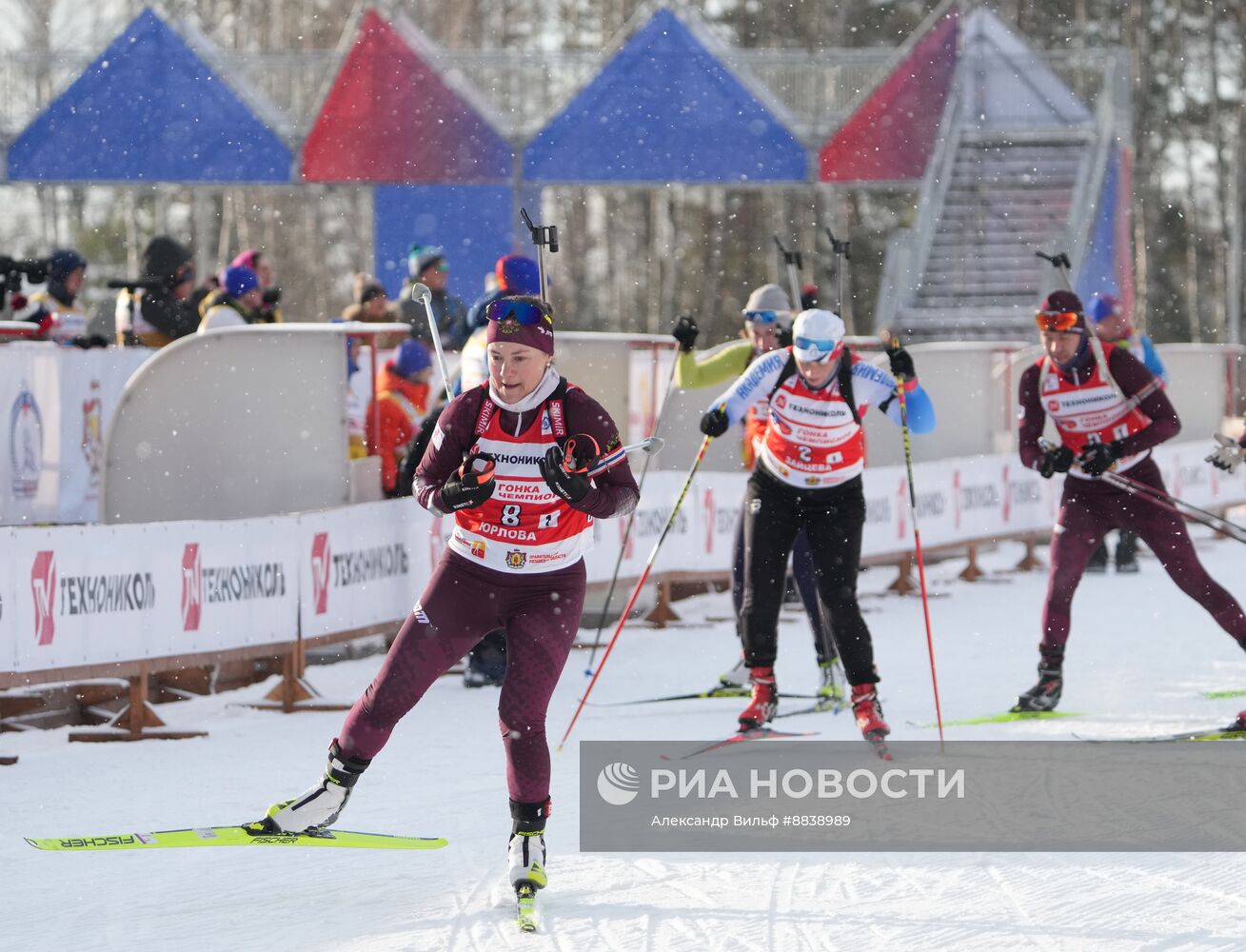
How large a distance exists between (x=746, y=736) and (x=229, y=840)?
2990mm

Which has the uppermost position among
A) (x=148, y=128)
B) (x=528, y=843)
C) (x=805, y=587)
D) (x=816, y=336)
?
(x=148, y=128)

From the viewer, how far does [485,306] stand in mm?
9852

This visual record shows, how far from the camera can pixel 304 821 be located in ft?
20.2

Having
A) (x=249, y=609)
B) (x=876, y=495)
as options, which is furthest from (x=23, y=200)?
(x=249, y=609)

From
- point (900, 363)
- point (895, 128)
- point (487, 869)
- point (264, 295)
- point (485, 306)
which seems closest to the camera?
point (487, 869)

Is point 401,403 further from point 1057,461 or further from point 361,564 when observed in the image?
point 1057,461

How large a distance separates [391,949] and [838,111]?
20764mm

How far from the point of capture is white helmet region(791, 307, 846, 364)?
27.4 feet

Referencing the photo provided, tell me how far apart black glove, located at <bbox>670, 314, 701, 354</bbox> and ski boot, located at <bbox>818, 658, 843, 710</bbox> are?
5.45 ft

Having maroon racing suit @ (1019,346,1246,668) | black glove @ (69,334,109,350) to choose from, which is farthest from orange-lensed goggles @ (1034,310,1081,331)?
black glove @ (69,334,109,350)

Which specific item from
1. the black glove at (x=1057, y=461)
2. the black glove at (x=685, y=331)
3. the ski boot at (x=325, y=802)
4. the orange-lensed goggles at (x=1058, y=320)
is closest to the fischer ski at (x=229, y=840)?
the ski boot at (x=325, y=802)

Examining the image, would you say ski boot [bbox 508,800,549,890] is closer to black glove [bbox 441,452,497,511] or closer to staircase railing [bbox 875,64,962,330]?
black glove [bbox 441,452,497,511]

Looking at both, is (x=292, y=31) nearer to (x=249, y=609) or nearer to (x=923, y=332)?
(x=923, y=332)

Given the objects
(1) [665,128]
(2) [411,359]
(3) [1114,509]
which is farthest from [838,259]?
(1) [665,128]
